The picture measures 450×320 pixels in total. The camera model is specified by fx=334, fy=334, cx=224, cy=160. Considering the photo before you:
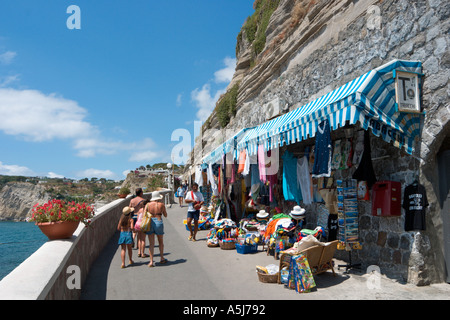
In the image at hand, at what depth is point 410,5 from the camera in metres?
5.79

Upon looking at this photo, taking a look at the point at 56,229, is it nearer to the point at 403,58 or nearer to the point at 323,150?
the point at 323,150

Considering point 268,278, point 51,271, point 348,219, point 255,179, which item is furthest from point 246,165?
point 51,271

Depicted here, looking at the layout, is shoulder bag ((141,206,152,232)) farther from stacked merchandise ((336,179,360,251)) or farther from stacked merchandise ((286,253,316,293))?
stacked merchandise ((336,179,360,251))

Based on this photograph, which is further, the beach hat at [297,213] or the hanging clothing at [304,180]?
the hanging clothing at [304,180]

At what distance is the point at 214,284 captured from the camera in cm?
602

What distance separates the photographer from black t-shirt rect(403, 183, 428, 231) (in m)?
5.41

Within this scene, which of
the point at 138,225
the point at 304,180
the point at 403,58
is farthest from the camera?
the point at 304,180

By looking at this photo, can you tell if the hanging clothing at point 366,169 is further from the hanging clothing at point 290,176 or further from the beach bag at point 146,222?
the beach bag at point 146,222

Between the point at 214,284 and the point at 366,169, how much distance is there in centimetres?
350

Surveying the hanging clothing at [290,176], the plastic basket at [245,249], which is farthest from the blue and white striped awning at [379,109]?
the plastic basket at [245,249]

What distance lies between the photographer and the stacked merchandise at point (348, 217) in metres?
6.48

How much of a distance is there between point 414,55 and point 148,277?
6308 millimetres

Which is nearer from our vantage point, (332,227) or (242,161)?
(332,227)

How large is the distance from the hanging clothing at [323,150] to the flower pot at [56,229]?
4.49 metres
